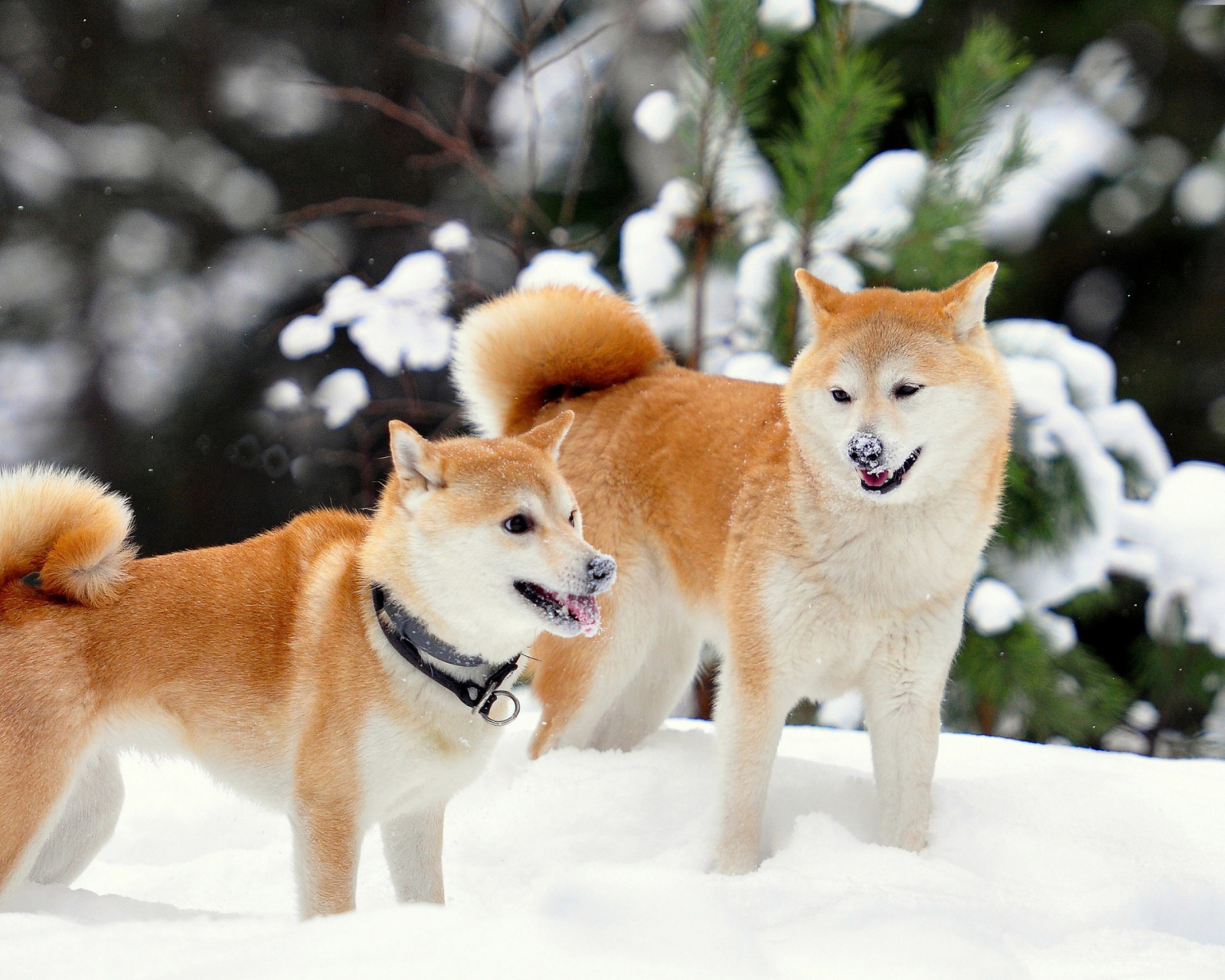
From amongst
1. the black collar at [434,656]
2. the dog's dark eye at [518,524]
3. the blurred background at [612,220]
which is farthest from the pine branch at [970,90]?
the black collar at [434,656]

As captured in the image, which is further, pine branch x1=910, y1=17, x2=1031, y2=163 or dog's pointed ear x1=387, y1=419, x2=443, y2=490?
pine branch x1=910, y1=17, x2=1031, y2=163

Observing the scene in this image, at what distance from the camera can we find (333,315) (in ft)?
17.3

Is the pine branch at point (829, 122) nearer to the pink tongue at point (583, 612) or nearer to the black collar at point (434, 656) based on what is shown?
the pink tongue at point (583, 612)

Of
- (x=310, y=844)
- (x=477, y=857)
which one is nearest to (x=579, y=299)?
(x=477, y=857)

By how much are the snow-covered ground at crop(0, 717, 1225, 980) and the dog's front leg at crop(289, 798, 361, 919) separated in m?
0.11

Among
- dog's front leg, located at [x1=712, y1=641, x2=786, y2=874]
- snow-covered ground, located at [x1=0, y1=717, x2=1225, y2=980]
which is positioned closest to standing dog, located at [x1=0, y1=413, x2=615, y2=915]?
snow-covered ground, located at [x1=0, y1=717, x2=1225, y2=980]

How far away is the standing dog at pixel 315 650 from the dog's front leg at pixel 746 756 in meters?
0.59

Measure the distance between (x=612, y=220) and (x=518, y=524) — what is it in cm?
364

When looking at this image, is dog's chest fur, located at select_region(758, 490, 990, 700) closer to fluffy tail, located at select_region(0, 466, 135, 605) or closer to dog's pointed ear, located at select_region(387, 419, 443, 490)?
dog's pointed ear, located at select_region(387, 419, 443, 490)

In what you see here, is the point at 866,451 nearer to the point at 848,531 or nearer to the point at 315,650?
the point at 848,531

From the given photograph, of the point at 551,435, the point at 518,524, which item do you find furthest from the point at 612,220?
the point at 518,524

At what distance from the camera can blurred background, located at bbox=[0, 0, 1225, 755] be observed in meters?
4.39

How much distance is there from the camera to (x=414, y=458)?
2.39m

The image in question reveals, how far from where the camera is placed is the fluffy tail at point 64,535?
2414mm
